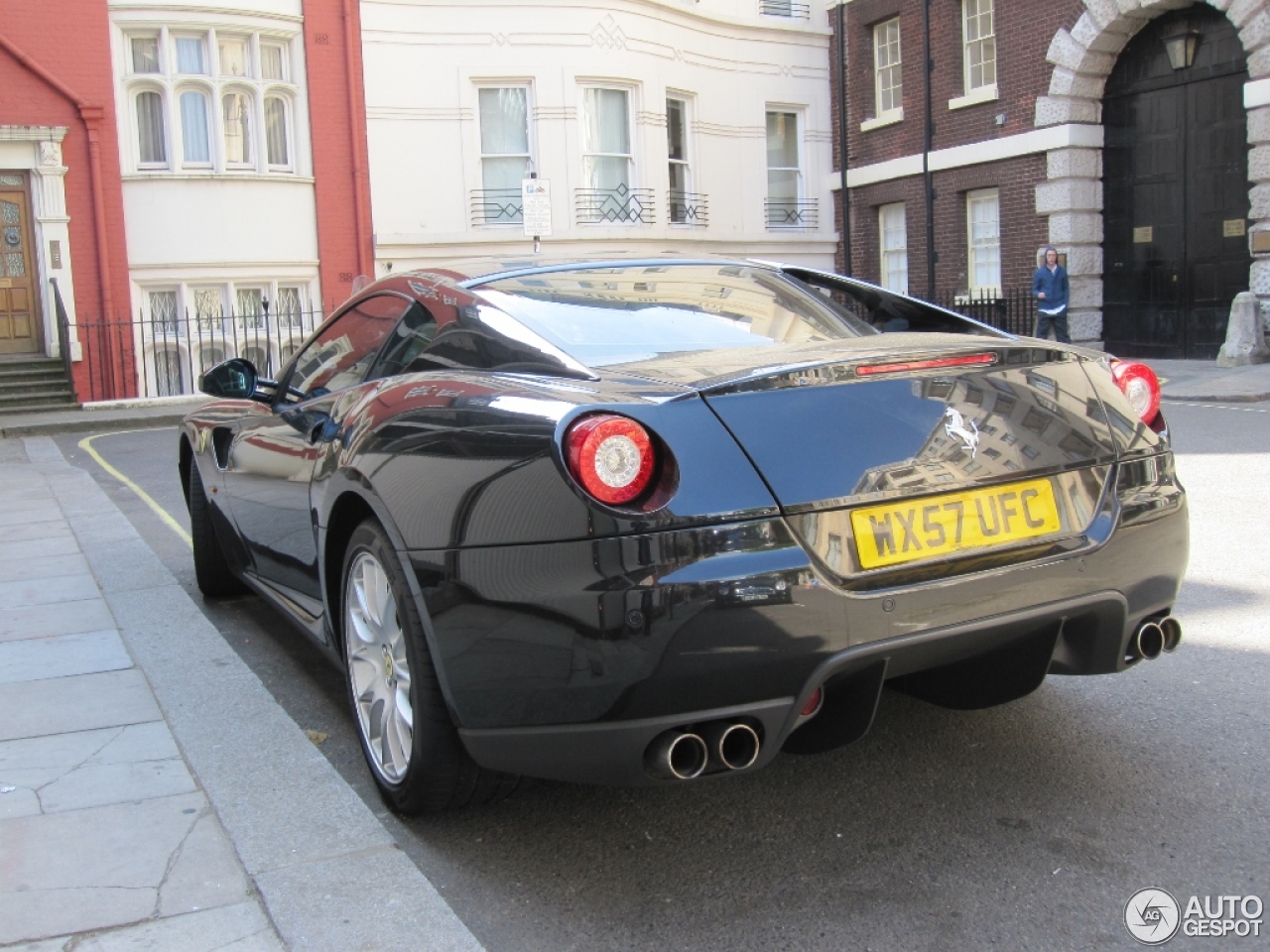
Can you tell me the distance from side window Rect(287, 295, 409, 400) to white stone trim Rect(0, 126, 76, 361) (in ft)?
53.4

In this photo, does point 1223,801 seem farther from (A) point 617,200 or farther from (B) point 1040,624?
(A) point 617,200

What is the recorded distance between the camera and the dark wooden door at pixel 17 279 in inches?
771

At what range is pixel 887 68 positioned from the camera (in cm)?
2445

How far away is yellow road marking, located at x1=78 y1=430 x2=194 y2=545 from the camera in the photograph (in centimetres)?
816

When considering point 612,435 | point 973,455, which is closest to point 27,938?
point 612,435

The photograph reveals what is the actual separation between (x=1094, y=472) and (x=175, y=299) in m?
19.7

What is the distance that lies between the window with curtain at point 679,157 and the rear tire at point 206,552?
1874 cm

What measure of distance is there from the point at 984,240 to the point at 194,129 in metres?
13.4

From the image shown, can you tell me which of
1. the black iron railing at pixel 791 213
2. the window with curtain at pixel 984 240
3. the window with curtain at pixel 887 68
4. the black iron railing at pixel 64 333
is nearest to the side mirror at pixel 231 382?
the black iron railing at pixel 64 333

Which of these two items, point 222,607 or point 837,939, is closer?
point 837,939

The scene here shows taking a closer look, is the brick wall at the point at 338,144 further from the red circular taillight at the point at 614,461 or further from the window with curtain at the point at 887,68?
the red circular taillight at the point at 614,461

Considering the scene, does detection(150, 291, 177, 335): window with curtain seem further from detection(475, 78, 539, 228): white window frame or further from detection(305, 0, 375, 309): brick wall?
detection(475, 78, 539, 228): white window frame

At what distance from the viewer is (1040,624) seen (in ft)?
9.61

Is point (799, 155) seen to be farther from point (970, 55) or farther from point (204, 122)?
point (204, 122)
